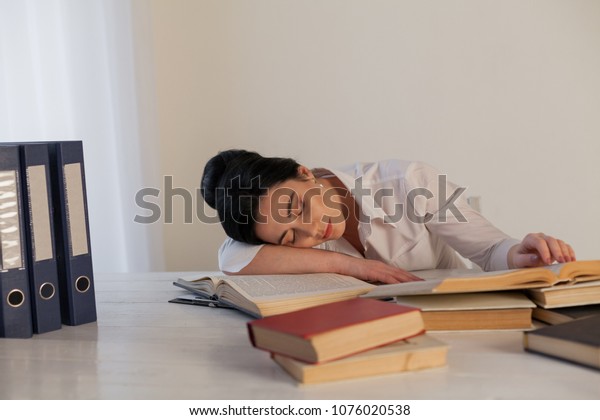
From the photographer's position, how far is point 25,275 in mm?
1133

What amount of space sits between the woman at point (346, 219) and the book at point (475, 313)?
35cm

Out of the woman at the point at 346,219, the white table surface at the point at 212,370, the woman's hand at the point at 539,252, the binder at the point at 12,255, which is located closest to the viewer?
the white table surface at the point at 212,370

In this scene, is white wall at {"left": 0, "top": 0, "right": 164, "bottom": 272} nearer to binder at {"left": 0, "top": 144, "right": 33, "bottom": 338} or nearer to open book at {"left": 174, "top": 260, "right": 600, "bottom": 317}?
open book at {"left": 174, "top": 260, "right": 600, "bottom": 317}

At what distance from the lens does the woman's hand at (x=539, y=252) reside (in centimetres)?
125

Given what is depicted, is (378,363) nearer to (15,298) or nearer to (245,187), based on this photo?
(15,298)

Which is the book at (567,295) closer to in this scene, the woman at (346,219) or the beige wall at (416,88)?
the woman at (346,219)

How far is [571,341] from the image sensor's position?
0.86 metres

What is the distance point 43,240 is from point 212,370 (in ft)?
1.35

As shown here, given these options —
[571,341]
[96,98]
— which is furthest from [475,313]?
[96,98]

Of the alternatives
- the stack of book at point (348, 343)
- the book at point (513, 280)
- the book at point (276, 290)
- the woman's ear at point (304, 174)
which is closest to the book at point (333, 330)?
the stack of book at point (348, 343)

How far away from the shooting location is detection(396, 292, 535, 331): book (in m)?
1.01

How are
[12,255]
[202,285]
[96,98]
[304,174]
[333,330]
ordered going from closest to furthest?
[333,330] → [12,255] → [202,285] → [304,174] → [96,98]

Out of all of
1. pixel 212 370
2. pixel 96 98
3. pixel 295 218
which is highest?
pixel 96 98

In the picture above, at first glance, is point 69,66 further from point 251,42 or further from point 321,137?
point 321,137
